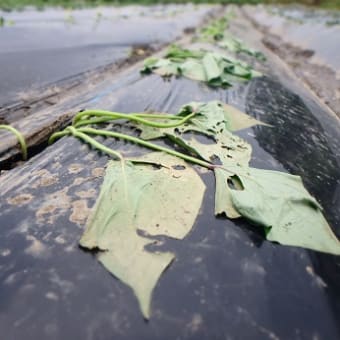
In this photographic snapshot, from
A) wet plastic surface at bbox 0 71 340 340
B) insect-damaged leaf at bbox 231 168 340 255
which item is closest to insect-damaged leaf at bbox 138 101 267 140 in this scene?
wet plastic surface at bbox 0 71 340 340

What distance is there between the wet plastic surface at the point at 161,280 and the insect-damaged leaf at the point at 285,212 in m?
0.03

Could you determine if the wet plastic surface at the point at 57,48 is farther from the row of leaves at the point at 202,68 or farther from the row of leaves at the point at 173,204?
the row of leaves at the point at 173,204

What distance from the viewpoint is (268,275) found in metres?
0.76

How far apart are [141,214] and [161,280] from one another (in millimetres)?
198

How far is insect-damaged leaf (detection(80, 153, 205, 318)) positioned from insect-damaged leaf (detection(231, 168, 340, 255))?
136mm

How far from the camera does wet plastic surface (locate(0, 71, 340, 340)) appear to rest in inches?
25.1

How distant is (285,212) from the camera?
0.89 metres

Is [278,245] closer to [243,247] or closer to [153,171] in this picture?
[243,247]

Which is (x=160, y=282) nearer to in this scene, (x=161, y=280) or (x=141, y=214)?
(x=161, y=280)

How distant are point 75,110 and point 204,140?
65 cm

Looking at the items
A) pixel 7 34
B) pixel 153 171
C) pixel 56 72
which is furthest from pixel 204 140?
pixel 7 34

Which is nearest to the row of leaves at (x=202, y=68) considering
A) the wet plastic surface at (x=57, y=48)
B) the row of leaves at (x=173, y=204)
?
the wet plastic surface at (x=57, y=48)

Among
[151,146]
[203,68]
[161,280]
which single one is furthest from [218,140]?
[203,68]

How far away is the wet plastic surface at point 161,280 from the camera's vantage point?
0.64m
